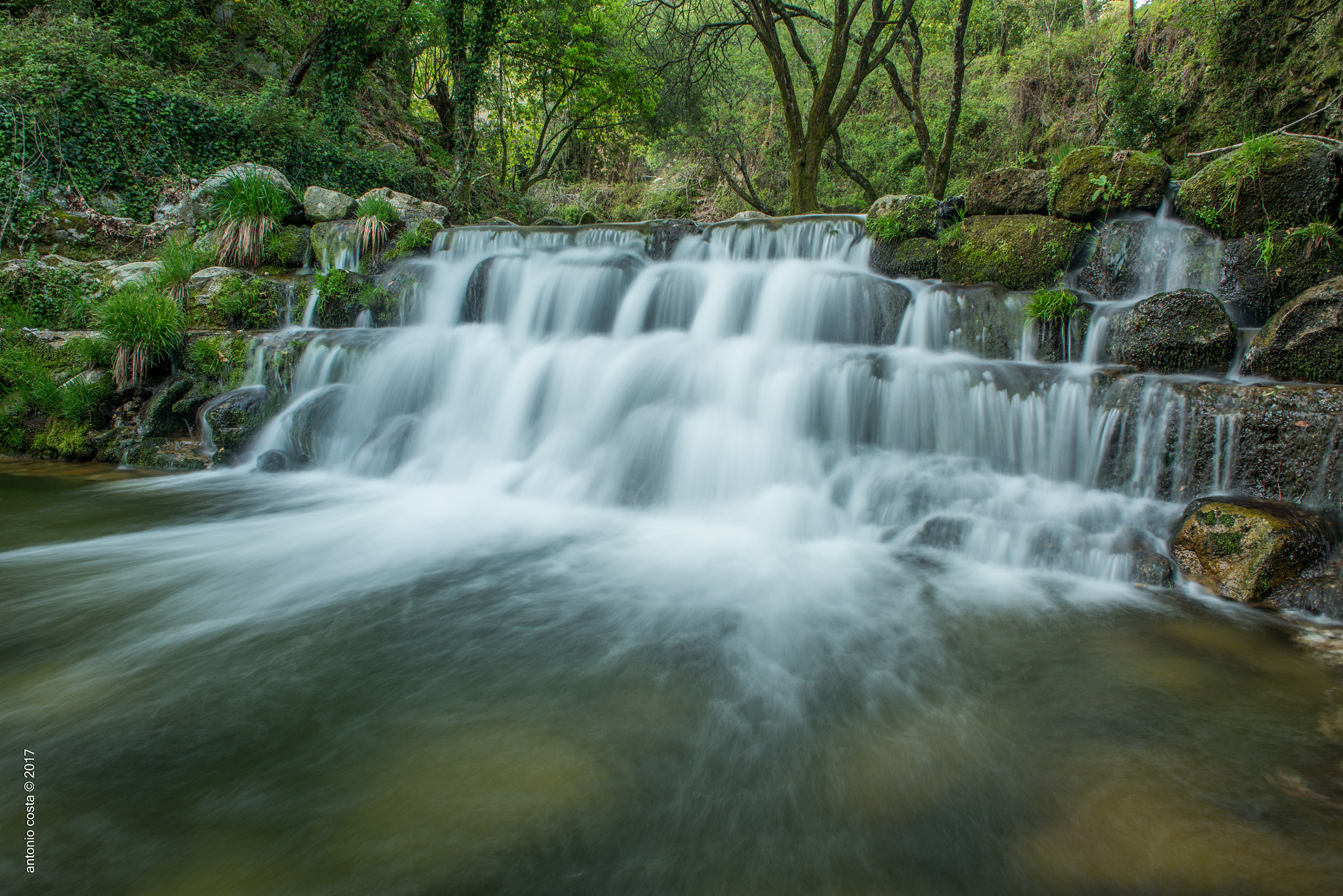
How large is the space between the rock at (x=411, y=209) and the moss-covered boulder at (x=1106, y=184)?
26.9ft

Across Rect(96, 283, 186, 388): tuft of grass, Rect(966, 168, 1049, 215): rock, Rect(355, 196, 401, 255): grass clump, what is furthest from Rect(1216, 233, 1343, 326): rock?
Rect(96, 283, 186, 388): tuft of grass

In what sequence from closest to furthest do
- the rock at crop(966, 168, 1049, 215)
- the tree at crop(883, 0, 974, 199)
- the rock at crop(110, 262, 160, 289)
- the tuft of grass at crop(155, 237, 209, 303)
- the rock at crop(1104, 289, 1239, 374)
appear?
the rock at crop(1104, 289, 1239, 374) < the rock at crop(966, 168, 1049, 215) < the tuft of grass at crop(155, 237, 209, 303) < the rock at crop(110, 262, 160, 289) < the tree at crop(883, 0, 974, 199)

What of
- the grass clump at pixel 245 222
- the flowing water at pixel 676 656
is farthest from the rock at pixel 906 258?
the grass clump at pixel 245 222

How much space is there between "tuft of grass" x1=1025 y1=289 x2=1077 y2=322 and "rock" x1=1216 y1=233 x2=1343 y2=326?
1290mm

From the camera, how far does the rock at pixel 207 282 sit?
7.89m

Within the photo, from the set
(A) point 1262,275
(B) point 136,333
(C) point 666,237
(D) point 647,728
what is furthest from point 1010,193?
(B) point 136,333

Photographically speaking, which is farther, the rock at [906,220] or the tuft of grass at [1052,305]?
the rock at [906,220]

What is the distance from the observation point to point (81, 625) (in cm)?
305

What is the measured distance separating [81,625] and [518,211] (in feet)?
53.2

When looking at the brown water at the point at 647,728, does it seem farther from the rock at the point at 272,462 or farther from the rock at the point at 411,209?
the rock at the point at 411,209

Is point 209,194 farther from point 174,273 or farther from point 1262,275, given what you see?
point 1262,275

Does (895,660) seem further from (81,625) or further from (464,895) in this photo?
(81,625)

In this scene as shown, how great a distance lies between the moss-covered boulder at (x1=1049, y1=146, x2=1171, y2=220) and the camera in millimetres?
6090

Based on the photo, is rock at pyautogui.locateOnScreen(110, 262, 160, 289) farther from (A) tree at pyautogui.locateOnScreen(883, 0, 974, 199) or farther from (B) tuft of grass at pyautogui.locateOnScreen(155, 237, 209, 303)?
(A) tree at pyautogui.locateOnScreen(883, 0, 974, 199)
